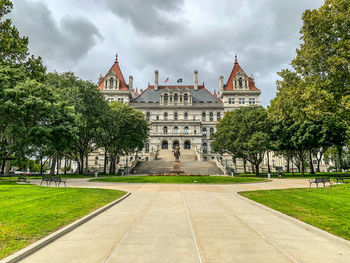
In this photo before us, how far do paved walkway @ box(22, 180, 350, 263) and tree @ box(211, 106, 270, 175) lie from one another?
3007cm

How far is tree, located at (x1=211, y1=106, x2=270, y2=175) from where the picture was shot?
37719 mm

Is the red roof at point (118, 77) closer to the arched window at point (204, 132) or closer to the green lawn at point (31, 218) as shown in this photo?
the arched window at point (204, 132)

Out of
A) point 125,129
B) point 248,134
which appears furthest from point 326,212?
point 125,129

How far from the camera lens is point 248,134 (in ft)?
136

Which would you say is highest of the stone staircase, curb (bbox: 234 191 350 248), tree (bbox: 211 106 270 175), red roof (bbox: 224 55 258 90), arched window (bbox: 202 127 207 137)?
red roof (bbox: 224 55 258 90)

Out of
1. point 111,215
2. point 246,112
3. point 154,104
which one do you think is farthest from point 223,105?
point 111,215

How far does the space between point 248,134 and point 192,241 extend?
3760 cm

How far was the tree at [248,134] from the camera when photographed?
37719 millimetres

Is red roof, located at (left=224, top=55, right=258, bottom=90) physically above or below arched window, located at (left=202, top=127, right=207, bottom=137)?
above

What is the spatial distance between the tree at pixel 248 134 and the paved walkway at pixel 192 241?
3007cm

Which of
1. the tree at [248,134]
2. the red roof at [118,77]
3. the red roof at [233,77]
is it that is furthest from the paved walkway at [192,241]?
the red roof at [233,77]

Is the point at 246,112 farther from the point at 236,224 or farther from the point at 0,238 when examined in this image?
the point at 0,238

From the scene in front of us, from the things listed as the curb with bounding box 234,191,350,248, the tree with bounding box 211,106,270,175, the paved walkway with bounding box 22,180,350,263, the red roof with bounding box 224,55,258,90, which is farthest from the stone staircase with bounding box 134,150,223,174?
the red roof with bounding box 224,55,258,90

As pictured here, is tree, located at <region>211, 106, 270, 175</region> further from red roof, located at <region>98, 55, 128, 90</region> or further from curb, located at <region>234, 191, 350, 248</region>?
red roof, located at <region>98, 55, 128, 90</region>
